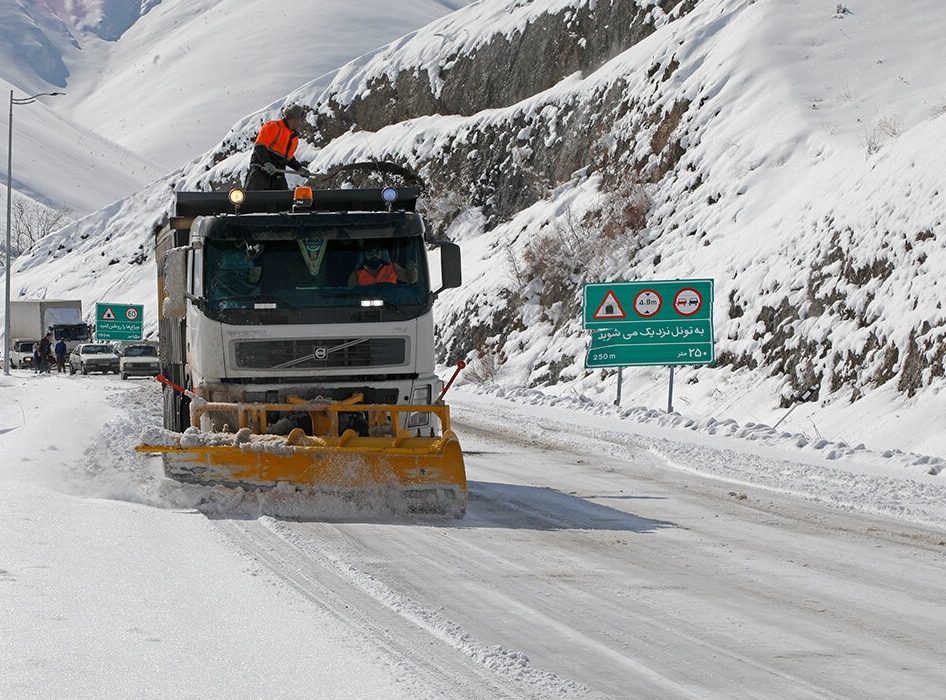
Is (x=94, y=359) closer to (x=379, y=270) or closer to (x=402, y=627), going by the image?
(x=379, y=270)

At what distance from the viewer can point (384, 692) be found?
4902 mm

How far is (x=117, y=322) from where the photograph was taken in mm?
56719

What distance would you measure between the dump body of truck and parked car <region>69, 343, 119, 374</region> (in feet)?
24.7

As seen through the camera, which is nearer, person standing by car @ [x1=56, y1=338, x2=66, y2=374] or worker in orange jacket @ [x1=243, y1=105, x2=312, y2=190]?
worker in orange jacket @ [x1=243, y1=105, x2=312, y2=190]

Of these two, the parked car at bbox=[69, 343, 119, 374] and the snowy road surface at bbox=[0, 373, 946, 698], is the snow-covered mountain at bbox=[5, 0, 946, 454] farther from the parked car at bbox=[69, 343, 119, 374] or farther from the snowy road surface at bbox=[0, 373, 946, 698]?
the parked car at bbox=[69, 343, 119, 374]

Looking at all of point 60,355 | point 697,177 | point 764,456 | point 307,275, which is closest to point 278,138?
point 307,275

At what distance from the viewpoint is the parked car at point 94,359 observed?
4844cm

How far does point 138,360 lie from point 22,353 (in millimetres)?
15749

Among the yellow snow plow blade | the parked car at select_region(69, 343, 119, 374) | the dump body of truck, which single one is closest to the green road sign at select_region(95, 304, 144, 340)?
the dump body of truck

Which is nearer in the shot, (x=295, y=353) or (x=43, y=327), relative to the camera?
(x=295, y=353)

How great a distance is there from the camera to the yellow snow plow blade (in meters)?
10.1

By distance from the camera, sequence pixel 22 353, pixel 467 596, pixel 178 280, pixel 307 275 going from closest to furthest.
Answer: pixel 467 596 → pixel 307 275 → pixel 178 280 → pixel 22 353

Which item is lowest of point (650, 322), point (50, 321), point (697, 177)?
point (650, 322)

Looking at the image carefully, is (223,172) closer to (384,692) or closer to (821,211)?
(821,211)
